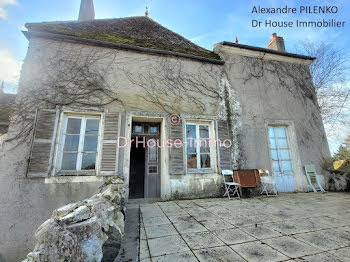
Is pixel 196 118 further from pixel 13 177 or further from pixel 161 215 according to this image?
pixel 13 177

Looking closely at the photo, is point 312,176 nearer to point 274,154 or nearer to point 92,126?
point 274,154

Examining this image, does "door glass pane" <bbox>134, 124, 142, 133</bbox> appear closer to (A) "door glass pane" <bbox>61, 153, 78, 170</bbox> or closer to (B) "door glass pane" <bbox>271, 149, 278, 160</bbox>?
(A) "door glass pane" <bbox>61, 153, 78, 170</bbox>

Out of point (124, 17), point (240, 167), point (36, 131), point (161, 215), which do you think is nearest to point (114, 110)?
point (36, 131)

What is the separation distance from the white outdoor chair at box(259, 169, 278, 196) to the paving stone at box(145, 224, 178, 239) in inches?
139

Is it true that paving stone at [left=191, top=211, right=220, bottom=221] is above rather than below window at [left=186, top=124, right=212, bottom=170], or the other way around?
below

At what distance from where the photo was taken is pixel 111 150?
3.90 m

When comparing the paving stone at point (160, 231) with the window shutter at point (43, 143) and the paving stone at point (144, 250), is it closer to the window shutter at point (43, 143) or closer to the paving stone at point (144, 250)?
the paving stone at point (144, 250)

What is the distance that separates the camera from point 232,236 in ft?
6.36

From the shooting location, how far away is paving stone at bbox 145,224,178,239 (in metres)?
2.03

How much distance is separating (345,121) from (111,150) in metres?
10.1

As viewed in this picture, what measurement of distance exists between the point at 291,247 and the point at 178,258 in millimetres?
1220

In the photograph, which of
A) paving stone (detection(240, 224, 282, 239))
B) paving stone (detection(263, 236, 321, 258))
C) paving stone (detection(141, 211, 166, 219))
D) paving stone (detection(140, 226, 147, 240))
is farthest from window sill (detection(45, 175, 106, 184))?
paving stone (detection(263, 236, 321, 258))

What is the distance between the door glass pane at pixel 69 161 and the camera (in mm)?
→ 3730

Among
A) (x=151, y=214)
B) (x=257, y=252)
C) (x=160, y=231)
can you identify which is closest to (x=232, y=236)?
(x=257, y=252)
